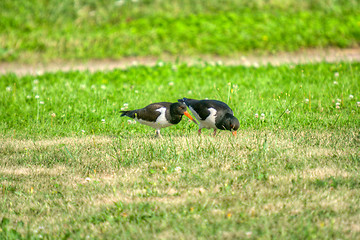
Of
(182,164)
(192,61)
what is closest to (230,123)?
(182,164)

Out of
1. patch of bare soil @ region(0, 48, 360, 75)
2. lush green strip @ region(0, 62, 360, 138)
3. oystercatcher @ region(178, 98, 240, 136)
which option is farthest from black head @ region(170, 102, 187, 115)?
patch of bare soil @ region(0, 48, 360, 75)

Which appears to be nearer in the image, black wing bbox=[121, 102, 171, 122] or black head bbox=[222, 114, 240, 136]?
black head bbox=[222, 114, 240, 136]

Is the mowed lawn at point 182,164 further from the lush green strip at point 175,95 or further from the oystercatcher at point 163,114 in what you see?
the oystercatcher at point 163,114

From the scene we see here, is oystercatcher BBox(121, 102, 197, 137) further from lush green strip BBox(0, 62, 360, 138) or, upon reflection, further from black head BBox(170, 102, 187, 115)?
lush green strip BBox(0, 62, 360, 138)

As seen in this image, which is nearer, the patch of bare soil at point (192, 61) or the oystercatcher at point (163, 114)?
the oystercatcher at point (163, 114)

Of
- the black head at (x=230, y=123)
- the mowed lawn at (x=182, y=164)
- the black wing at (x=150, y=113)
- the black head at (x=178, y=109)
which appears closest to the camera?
the mowed lawn at (x=182, y=164)

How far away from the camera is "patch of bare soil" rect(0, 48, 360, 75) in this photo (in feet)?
33.5

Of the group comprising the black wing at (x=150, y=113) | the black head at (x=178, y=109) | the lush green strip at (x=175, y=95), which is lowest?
the lush green strip at (x=175, y=95)

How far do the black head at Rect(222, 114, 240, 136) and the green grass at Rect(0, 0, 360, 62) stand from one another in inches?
228

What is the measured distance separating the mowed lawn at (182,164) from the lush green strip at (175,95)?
1.2 inches

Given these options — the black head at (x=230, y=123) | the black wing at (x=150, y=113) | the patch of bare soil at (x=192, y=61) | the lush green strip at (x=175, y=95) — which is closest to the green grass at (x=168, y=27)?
the patch of bare soil at (x=192, y=61)

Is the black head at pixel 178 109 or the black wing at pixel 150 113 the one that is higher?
the black head at pixel 178 109

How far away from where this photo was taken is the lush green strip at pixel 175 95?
6727 mm

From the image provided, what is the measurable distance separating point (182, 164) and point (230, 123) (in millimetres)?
999
